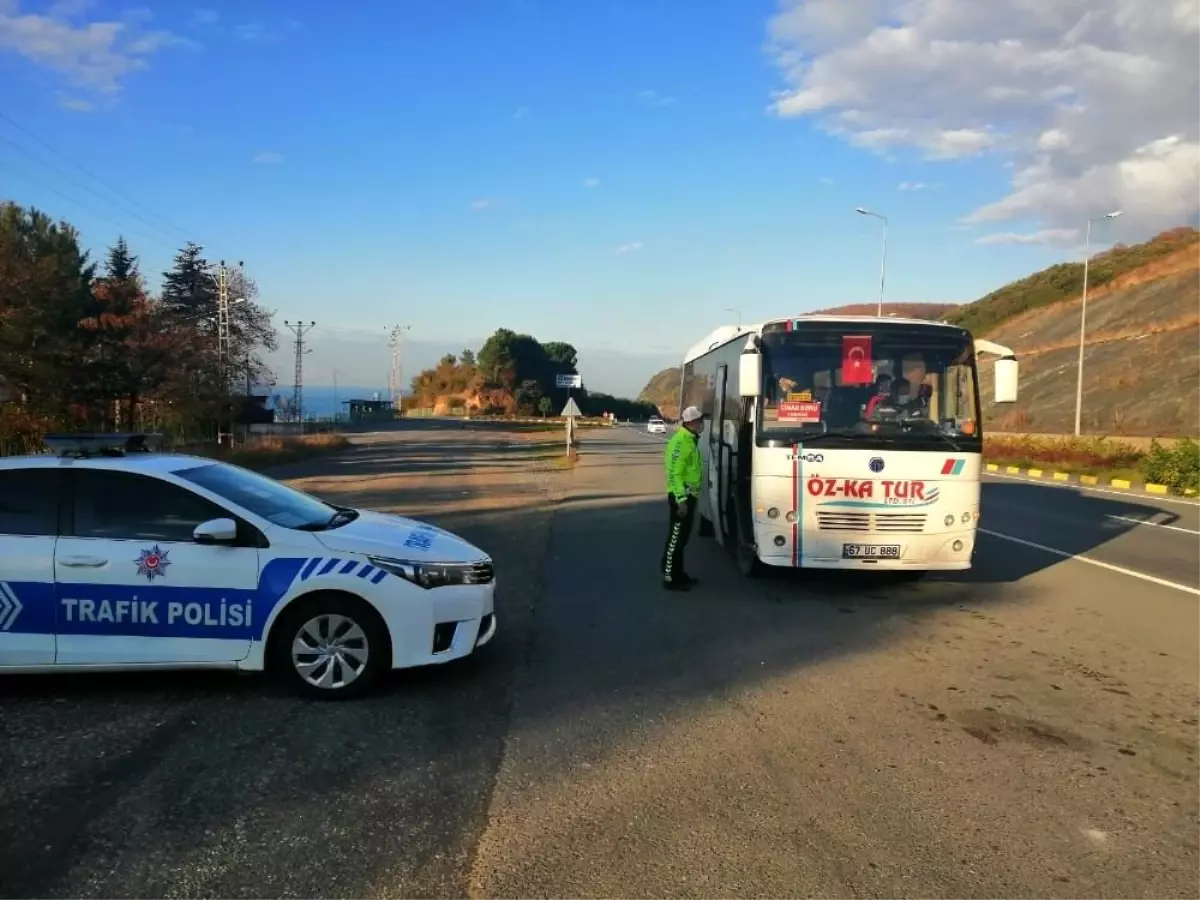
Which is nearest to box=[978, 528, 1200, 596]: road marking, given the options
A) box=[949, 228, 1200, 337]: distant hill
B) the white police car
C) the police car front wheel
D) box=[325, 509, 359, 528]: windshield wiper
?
the white police car

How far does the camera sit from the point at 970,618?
9.16 metres

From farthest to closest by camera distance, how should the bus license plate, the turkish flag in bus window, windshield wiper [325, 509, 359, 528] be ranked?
the turkish flag in bus window, the bus license plate, windshield wiper [325, 509, 359, 528]

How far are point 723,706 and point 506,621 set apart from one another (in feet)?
9.47

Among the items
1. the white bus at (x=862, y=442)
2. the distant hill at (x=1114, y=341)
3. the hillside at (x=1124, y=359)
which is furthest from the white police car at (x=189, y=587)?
the hillside at (x=1124, y=359)

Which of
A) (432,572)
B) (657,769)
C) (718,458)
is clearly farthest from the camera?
(718,458)

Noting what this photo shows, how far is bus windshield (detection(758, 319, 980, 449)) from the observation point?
32.5 ft

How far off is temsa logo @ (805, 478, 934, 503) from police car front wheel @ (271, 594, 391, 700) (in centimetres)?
503

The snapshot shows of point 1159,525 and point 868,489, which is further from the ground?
point 868,489

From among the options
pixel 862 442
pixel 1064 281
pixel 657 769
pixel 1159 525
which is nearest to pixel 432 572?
pixel 657 769

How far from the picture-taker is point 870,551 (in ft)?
32.3

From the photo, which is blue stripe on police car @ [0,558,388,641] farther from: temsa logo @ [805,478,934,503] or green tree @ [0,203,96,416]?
green tree @ [0,203,96,416]

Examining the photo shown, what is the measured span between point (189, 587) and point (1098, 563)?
1091 cm

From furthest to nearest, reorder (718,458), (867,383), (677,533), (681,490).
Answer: (718,458)
(677,533)
(681,490)
(867,383)

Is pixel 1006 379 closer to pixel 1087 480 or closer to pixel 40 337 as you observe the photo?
pixel 1087 480
